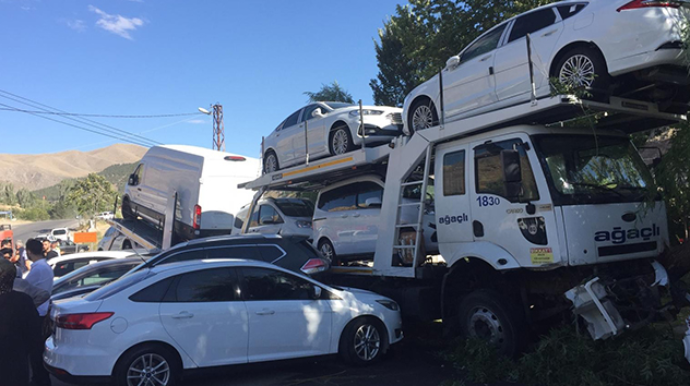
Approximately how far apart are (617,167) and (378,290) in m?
3.54

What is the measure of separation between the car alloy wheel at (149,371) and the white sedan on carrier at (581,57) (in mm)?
4527

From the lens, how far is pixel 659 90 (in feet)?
17.8

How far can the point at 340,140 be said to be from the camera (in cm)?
901

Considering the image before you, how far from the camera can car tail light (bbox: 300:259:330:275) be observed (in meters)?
7.83

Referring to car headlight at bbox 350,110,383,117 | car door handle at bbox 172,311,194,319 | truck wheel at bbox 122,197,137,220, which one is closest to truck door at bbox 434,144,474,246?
car headlight at bbox 350,110,383,117

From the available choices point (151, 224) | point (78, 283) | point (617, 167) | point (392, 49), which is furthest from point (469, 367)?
point (392, 49)

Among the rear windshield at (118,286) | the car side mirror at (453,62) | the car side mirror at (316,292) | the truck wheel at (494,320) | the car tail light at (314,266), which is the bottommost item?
the truck wheel at (494,320)

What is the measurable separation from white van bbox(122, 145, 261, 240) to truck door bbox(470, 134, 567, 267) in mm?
7382

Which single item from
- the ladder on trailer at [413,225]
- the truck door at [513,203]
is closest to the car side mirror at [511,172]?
the truck door at [513,203]

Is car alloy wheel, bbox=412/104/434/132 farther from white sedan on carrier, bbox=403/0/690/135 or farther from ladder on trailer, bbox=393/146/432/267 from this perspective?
ladder on trailer, bbox=393/146/432/267

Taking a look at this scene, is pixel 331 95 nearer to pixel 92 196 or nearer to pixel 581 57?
pixel 581 57

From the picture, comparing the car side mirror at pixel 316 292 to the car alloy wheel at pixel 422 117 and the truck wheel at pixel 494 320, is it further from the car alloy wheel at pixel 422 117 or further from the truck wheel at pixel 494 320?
the car alloy wheel at pixel 422 117

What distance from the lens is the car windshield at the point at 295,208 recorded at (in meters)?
10.6

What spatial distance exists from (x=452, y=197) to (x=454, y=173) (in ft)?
0.99
